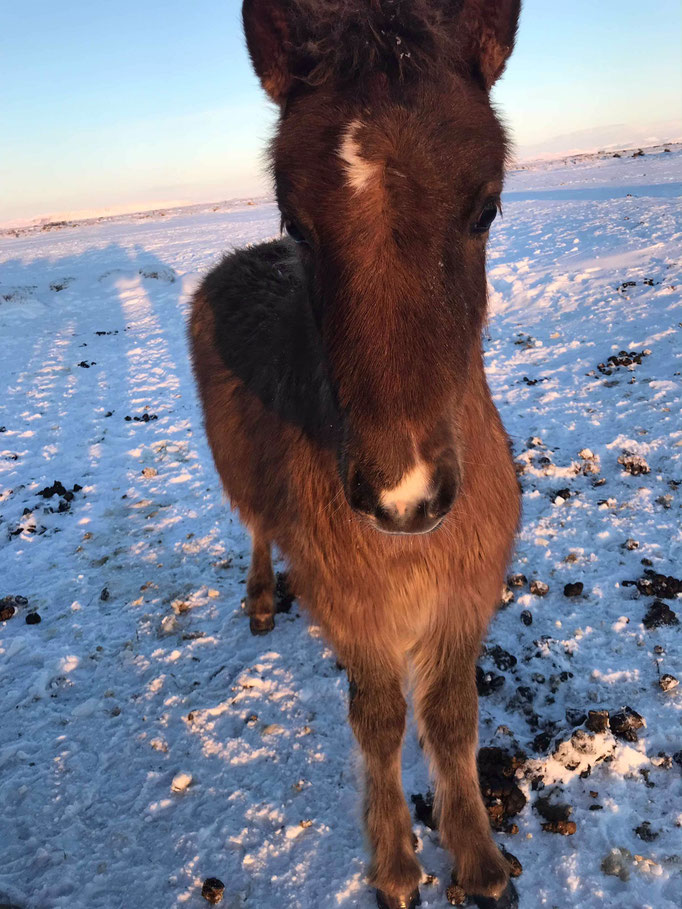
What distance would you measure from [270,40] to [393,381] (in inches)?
57.2

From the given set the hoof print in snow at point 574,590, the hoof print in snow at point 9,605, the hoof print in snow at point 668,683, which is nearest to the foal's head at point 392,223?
the hoof print in snow at point 668,683

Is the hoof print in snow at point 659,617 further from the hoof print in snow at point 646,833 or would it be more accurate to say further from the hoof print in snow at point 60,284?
the hoof print in snow at point 60,284

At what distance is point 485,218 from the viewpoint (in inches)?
69.4

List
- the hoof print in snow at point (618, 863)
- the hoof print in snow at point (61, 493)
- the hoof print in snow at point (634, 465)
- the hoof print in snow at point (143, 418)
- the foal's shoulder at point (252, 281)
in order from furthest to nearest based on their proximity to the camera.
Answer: the hoof print in snow at point (143, 418)
the hoof print in snow at point (61, 493)
the hoof print in snow at point (634, 465)
the foal's shoulder at point (252, 281)
the hoof print in snow at point (618, 863)

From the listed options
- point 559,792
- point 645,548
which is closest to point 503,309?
point 645,548

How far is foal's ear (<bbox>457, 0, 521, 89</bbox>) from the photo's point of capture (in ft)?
6.07

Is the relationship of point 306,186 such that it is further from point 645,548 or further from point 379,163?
point 645,548

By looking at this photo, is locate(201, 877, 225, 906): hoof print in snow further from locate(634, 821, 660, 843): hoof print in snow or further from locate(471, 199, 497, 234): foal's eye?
locate(471, 199, 497, 234): foal's eye

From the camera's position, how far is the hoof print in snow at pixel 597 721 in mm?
2676

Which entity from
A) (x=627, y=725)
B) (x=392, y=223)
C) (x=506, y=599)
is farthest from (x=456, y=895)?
(x=392, y=223)

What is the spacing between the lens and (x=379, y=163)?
1478 mm

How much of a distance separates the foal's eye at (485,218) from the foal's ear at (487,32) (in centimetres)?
54

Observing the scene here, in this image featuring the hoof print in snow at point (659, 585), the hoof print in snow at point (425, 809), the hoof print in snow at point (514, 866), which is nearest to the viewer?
the hoof print in snow at point (514, 866)

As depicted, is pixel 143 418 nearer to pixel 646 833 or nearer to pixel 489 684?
pixel 489 684
